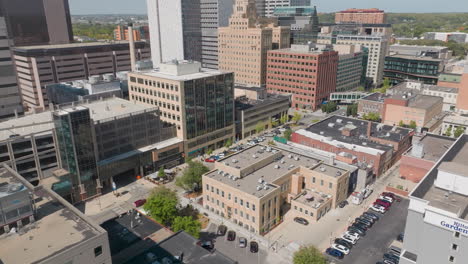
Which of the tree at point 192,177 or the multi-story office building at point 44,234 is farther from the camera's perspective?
the tree at point 192,177

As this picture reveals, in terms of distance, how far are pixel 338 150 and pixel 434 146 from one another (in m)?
28.8

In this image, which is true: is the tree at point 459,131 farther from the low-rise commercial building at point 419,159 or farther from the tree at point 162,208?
the tree at point 162,208

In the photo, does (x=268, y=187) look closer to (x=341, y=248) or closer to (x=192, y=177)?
(x=341, y=248)

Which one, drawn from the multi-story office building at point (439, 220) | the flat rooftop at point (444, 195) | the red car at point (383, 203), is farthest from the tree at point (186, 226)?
the red car at point (383, 203)

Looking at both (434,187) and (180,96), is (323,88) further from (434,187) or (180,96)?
(434,187)

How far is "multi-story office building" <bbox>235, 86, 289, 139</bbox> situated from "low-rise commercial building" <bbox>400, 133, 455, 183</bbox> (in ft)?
191

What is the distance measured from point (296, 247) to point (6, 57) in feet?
320

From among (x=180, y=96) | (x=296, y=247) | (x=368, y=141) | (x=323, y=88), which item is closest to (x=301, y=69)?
(x=323, y=88)

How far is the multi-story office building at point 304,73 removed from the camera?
164500 millimetres

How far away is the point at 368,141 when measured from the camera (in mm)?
105875

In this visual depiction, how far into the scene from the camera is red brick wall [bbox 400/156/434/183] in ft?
307

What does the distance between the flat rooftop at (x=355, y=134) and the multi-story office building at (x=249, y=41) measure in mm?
74830

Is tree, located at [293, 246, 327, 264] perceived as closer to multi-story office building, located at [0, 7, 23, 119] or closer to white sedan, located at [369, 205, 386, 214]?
white sedan, located at [369, 205, 386, 214]

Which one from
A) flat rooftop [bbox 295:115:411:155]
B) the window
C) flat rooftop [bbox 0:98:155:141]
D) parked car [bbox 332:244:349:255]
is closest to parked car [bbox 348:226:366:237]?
parked car [bbox 332:244:349:255]
